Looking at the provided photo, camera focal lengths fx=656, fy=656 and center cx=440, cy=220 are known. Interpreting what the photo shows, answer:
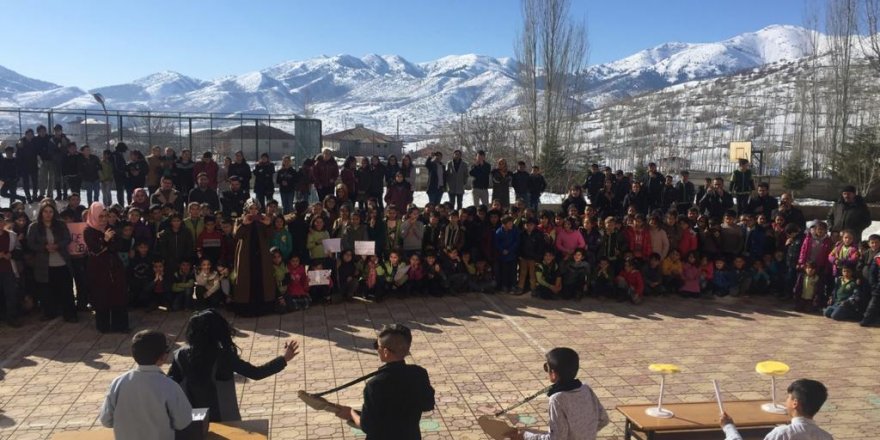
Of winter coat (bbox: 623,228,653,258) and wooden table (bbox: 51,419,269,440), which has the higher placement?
winter coat (bbox: 623,228,653,258)

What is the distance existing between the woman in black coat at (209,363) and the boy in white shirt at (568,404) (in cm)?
187

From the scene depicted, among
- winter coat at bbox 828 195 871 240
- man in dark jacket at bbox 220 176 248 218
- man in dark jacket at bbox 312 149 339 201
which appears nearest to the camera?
winter coat at bbox 828 195 871 240

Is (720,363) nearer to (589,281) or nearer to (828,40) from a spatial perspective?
(589,281)

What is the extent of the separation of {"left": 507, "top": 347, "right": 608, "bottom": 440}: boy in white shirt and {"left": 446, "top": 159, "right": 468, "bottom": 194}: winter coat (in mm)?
11693

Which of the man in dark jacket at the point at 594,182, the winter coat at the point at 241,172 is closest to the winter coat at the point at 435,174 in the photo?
the man in dark jacket at the point at 594,182

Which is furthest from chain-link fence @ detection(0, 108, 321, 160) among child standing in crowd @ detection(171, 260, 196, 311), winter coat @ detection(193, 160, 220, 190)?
child standing in crowd @ detection(171, 260, 196, 311)

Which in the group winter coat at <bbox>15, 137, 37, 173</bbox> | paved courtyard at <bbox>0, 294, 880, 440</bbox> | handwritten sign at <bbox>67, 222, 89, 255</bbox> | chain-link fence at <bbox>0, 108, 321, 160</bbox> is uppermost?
chain-link fence at <bbox>0, 108, 321, 160</bbox>

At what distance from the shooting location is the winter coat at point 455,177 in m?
15.6

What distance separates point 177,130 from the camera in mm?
23203

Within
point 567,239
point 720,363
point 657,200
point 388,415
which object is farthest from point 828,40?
point 388,415

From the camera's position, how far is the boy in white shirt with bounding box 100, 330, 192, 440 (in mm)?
3719

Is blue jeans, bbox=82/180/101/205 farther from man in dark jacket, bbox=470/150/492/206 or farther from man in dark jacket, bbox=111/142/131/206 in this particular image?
man in dark jacket, bbox=470/150/492/206

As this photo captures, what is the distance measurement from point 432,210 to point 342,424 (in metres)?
6.33

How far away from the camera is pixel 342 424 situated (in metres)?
6.13
